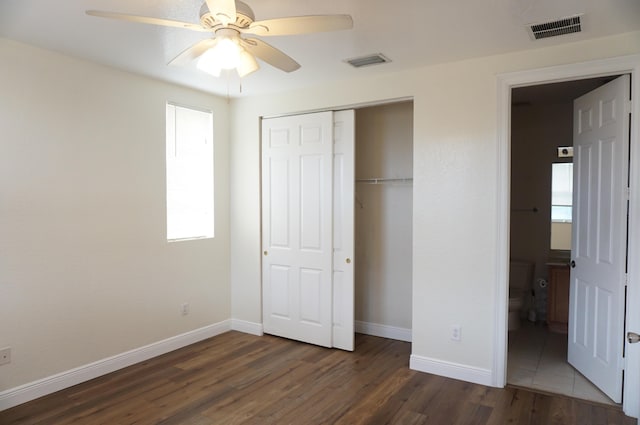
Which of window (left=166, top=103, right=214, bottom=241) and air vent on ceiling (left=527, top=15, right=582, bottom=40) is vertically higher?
air vent on ceiling (left=527, top=15, right=582, bottom=40)

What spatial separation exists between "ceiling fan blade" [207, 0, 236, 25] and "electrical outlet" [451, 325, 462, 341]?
2.79 metres

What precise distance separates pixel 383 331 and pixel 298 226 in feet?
4.80

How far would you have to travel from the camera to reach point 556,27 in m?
2.63

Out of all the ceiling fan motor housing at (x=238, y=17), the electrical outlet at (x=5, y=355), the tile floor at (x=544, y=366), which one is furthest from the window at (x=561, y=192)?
the electrical outlet at (x=5, y=355)

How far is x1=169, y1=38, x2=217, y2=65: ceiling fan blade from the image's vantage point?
2.06 metres

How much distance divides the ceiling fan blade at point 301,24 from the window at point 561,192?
410 centimetres

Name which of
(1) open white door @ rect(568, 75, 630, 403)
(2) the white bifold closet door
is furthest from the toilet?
(2) the white bifold closet door

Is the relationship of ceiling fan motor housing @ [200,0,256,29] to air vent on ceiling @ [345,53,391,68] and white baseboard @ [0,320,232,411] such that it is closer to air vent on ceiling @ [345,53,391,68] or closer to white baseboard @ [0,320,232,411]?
air vent on ceiling @ [345,53,391,68]

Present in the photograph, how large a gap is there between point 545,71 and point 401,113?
5.06 feet

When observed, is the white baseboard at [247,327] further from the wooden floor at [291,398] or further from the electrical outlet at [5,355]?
the electrical outlet at [5,355]

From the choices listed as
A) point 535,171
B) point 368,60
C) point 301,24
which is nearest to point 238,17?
point 301,24

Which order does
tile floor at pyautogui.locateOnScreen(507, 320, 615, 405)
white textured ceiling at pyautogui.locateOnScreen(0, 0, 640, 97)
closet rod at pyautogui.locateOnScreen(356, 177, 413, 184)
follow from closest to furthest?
white textured ceiling at pyautogui.locateOnScreen(0, 0, 640, 97)
tile floor at pyautogui.locateOnScreen(507, 320, 615, 405)
closet rod at pyautogui.locateOnScreen(356, 177, 413, 184)

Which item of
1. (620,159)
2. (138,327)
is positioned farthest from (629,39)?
(138,327)

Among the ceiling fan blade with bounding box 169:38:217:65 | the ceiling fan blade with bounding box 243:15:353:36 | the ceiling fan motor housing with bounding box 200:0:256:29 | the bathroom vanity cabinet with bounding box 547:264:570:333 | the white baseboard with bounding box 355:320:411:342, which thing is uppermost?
the ceiling fan motor housing with bounding box 200:0:256:29
